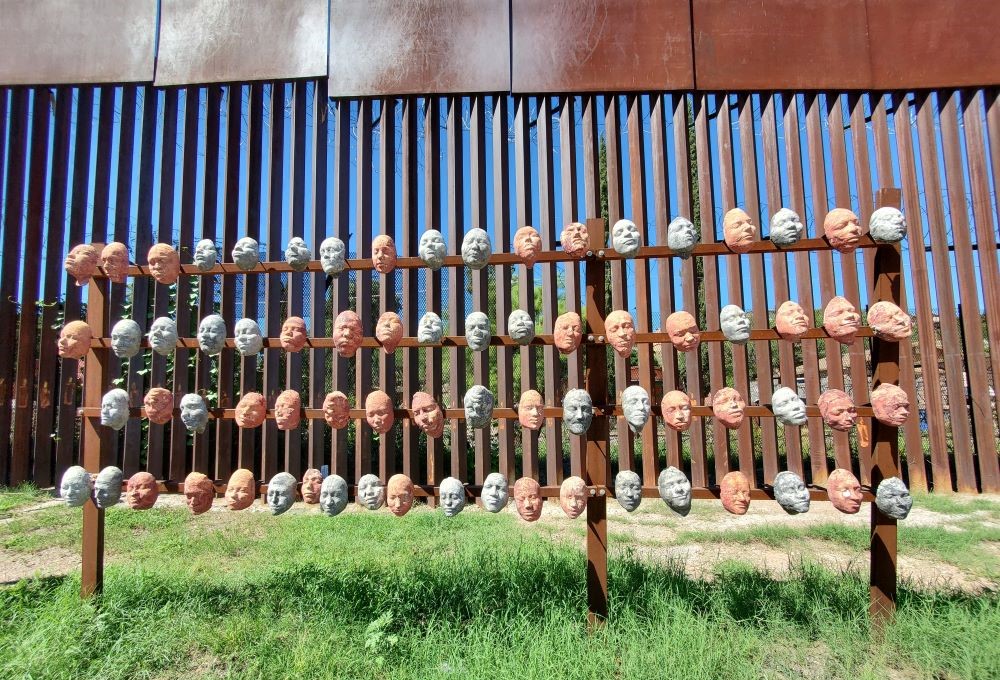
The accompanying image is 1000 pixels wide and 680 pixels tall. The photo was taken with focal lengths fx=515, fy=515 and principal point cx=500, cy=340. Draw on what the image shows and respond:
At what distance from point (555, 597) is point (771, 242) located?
1.75m

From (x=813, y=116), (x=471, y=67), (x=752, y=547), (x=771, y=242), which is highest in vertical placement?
(x=471, y=67)

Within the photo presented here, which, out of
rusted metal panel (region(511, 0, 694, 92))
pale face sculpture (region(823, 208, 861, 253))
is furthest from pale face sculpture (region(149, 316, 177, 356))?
rusted metal panel (region(511, 0, 694, 92))

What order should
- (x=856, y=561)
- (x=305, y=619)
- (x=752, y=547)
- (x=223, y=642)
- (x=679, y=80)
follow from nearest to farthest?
1. (x=223, y=642)
2. (x=305, y=619)
3. (x=856, y=561)
4. (x=752, y=547)
5. (x=679, y=80)

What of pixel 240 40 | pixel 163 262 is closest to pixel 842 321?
pixel 163 262

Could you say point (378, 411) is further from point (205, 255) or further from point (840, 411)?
point (840, 411)

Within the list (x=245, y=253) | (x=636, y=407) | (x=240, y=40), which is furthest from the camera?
(x=240, y=40)

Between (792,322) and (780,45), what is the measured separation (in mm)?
3891

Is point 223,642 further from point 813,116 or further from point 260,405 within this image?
point 813,116

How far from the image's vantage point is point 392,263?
2.23 metres

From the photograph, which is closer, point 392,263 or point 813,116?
point 392,263

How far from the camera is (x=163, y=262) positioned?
2279 millimetres

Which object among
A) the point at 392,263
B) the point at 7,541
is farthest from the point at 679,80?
the point at 7,541

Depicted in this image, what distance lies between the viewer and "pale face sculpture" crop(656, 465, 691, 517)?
190cm

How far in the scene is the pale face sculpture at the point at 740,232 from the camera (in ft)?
6.64
